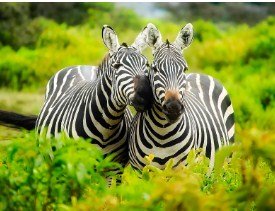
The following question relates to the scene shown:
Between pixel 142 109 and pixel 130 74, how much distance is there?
0.28 metres

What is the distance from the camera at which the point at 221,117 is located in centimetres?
626

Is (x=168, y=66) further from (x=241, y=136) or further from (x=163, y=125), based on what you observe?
(x=241, y=136)

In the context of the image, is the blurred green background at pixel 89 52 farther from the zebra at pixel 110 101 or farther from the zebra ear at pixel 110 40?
the zebra ear at pixel 110 40

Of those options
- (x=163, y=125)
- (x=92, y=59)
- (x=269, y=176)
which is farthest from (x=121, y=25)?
(x=269, y=176)

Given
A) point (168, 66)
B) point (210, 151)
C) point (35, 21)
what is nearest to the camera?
point (168, 66)

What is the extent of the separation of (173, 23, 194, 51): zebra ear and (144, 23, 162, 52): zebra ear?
12 cm

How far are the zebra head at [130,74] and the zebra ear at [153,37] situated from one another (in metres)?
0.05

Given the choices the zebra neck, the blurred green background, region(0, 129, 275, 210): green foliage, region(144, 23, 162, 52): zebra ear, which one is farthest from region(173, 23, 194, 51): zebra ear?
the blurred green background

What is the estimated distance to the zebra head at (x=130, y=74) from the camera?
4.81 metres

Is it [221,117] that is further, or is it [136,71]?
[221,117]

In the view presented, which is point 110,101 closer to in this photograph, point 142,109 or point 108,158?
point 142,109

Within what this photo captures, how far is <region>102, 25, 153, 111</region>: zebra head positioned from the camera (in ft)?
15.8

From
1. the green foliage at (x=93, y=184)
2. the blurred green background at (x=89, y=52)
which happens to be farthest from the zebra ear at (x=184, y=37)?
the blurred green background at (x=89, y=52)

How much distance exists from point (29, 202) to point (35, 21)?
14.1 m
